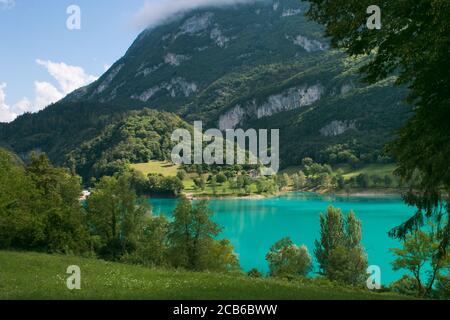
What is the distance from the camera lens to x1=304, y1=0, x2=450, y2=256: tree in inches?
380

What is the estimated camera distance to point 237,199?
174 m

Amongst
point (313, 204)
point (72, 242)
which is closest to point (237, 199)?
point (313, 204)

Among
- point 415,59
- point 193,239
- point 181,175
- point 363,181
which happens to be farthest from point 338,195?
point 415,59

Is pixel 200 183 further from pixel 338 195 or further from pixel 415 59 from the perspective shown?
pixel 415 59

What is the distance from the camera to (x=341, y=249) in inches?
1969

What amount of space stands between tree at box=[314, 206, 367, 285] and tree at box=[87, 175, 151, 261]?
21952mm

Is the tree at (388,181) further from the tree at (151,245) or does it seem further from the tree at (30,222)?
the tree at (30,222)

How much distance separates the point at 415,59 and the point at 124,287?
12.8 metres

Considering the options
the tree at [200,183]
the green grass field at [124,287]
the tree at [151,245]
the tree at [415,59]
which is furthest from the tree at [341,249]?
the tree at [200,183]

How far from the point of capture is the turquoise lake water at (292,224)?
70.3m

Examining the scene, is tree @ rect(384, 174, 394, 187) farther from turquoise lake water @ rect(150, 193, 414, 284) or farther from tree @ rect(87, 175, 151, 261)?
tree @ rect(87, 175, 151, 261)

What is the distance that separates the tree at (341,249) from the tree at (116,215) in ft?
72.0
